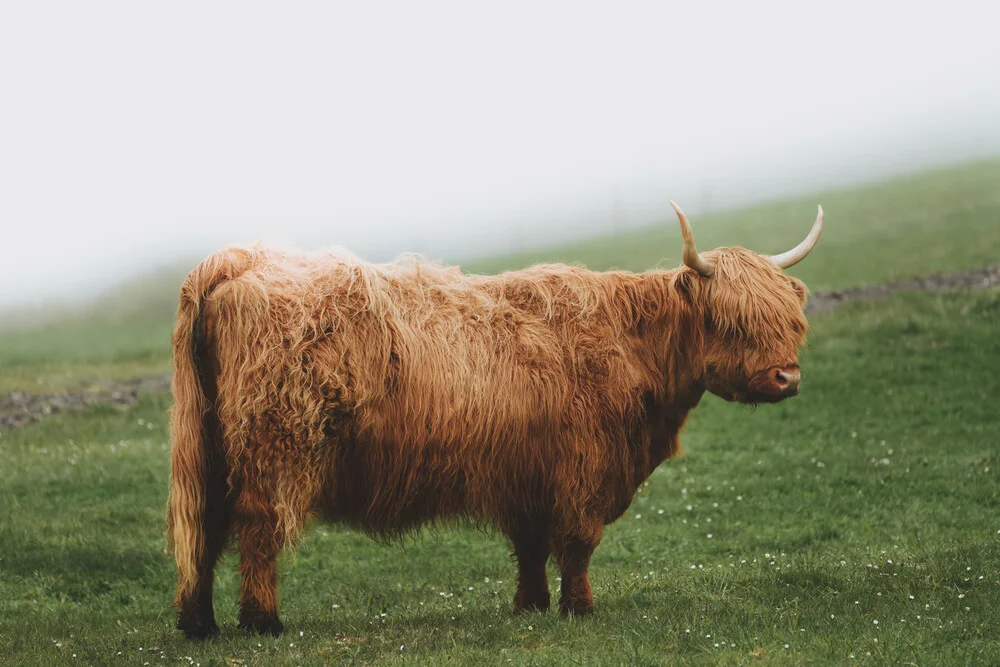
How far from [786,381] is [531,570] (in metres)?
2.06

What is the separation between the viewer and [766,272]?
7.20 metres

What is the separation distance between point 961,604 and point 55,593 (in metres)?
6.82

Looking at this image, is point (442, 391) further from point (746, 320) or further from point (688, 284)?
point (746, 320)

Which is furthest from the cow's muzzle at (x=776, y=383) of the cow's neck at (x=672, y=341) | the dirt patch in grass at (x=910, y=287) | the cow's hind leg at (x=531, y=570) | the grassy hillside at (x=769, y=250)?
the grassy hillside at (x=769, y=250)

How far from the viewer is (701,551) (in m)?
9.62

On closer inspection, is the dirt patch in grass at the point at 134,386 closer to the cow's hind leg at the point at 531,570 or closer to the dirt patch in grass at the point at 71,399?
the dirt patch in grass at the point at 71,399

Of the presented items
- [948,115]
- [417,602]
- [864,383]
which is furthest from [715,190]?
[417,602]

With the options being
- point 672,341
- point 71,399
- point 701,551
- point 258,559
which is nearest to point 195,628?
point 258,559

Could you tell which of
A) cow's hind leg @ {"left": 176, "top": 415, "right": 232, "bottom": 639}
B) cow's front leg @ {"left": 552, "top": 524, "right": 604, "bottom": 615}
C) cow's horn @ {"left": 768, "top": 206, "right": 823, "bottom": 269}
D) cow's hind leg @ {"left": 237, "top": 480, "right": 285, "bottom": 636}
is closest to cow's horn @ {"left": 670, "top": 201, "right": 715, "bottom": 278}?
cow's horn @ {"left": 768, "top": 206, "right": 823, "bottom": 269}

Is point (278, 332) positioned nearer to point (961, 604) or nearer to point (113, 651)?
point (113, 651)

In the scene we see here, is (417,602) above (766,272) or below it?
below

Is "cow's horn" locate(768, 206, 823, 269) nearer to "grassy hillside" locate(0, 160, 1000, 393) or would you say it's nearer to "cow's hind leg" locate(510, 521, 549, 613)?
"cow's hind leg" locate(510, 521, 549, 613)

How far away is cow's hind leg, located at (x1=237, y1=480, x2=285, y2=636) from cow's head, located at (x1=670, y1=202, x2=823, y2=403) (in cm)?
286

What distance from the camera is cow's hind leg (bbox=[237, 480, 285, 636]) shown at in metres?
6.22
